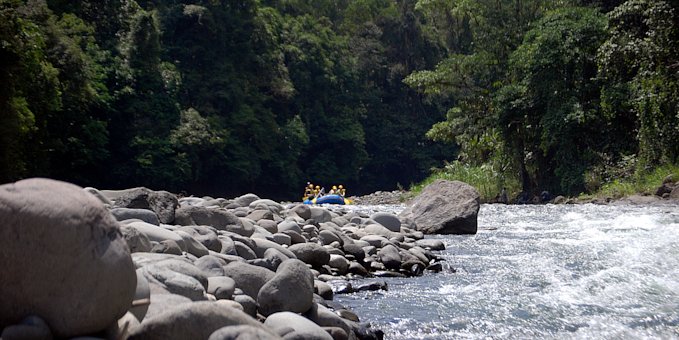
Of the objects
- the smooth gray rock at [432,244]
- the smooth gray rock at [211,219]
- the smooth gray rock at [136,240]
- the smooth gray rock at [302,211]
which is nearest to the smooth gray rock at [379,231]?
the smooth gray rock at [432,244]

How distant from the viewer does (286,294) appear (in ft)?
15.9

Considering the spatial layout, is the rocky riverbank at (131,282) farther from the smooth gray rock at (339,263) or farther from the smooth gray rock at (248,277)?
the smooth gray rock at (339,263)

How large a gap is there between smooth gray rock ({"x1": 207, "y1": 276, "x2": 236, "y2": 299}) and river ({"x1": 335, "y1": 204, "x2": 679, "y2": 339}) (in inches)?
49.0

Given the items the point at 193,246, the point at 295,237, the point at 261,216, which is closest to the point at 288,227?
the point at 295,237

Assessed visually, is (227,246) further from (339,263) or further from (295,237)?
(295,237)

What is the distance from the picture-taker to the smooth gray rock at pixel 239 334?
3.10 metres

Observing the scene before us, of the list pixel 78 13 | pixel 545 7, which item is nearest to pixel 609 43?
pixel 545 7

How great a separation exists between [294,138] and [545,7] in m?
15.9

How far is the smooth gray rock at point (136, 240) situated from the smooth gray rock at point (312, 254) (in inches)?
102

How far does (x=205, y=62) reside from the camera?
36.3 metres

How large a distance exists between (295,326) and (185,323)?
2.90 ft

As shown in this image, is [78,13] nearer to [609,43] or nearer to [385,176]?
[609,43]

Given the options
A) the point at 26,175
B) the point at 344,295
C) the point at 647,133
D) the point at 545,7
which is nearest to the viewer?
the point at 344,295

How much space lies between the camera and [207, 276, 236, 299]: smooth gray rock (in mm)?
4605
